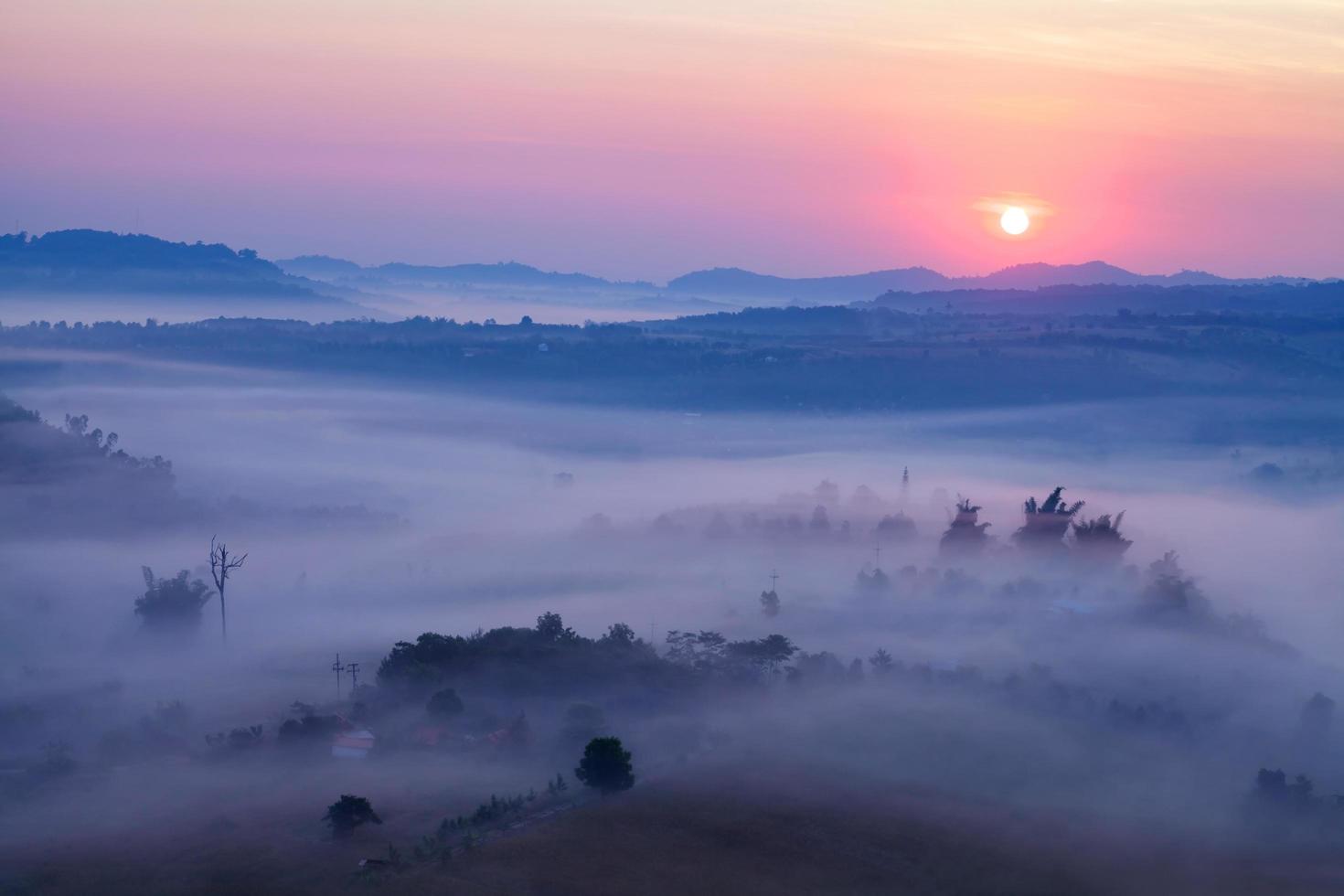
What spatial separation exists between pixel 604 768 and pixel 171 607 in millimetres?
25952

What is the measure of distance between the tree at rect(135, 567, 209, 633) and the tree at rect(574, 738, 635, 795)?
24.6 metres

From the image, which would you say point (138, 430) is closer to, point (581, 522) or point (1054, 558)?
point (581, 522)

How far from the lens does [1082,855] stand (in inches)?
1082

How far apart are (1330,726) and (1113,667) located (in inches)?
275

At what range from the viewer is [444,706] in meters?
35.1

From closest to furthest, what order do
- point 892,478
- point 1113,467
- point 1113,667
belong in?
point 1113,667 → point 892,478 → point 1113,467

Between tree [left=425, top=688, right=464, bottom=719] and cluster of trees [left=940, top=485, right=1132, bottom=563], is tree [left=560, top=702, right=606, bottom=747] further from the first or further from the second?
cluster of trees [left=940, top=485, right=1132, bottom=563]

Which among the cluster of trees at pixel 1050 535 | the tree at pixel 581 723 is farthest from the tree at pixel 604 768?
the cluster of trees at pixel 1050 535

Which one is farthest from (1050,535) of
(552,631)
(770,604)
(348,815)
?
(348,815)

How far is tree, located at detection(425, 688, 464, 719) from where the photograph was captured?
3497 centimetres

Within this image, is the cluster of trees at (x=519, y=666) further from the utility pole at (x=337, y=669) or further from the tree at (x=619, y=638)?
the utility pole at (x=337, y=669)

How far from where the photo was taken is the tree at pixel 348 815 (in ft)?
88.5

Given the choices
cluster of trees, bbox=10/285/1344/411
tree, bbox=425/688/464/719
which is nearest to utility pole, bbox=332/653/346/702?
tree, bbox=425/688/464/719

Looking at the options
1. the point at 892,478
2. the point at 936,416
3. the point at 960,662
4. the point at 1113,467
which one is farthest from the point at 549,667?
the point at 936,416
